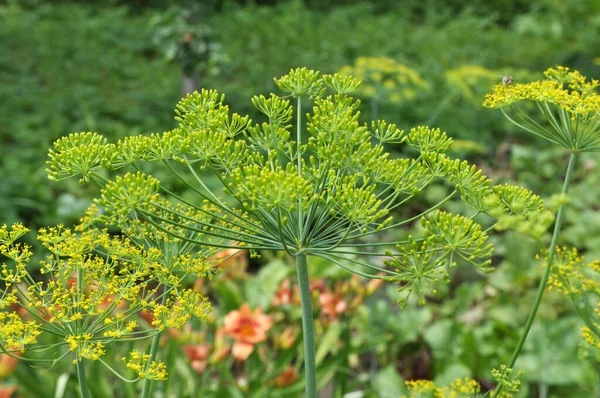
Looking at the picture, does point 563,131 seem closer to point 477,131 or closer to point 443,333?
point 443,333

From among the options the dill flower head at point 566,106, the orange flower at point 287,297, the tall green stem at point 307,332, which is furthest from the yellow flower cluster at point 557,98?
the orange flower at point 287,297

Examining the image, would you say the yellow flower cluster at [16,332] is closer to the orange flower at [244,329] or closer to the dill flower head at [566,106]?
the dill flower head at [566,106]

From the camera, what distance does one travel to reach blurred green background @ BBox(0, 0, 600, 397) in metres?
3.76

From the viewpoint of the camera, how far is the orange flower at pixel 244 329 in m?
2.49

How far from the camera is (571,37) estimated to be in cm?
1223

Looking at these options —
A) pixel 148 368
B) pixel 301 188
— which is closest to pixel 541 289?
pixel 301 188

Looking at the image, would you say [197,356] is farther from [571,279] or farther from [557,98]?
[557,98]

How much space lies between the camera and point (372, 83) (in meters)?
7.06

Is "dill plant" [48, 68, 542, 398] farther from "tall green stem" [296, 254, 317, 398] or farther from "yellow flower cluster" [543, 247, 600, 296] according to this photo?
"yellow flower cluster" [543, 247, 600, 296]

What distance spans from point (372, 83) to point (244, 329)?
4.98 m

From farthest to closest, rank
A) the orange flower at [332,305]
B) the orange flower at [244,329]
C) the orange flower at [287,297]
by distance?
the orange flower at [287,297]
the orange flower at [332,305]
the orange flower at [244,329]

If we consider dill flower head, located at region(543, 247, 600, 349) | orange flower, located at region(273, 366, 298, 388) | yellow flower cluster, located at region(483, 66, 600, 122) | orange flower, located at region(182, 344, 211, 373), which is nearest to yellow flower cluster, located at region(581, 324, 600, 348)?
dill flower head, located at region(543, 247, 600, 349)

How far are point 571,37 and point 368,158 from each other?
12805mm

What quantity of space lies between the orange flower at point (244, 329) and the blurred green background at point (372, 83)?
0.87m
